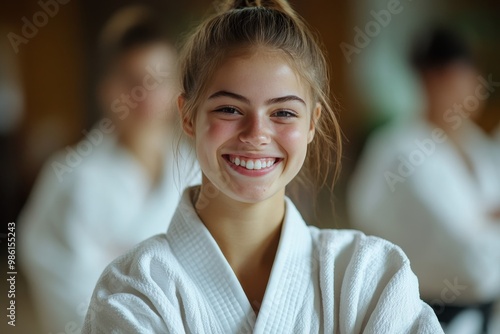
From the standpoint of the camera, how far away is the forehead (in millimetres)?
1012

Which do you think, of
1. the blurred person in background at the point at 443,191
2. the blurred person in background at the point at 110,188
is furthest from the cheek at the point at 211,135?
the blurred person in background at the point at 443,191

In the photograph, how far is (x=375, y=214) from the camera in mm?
2256

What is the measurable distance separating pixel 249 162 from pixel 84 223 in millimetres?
1058

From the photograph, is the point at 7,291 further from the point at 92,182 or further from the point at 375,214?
the point at 375,214

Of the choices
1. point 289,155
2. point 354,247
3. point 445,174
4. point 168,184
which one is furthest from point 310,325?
point 445,174

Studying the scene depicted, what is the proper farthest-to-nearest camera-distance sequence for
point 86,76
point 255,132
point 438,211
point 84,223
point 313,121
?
point 86,76, point 438,211, point 84,223, point 313,121, point 255,132

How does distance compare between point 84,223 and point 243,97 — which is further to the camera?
point 84,223

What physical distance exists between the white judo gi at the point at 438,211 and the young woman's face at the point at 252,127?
3.32 ft

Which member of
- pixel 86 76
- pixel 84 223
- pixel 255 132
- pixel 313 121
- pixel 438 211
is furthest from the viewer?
pixel 86 76

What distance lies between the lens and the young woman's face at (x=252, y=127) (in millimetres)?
1012

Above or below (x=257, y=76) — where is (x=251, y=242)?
below

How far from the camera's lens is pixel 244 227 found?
1.09 meters

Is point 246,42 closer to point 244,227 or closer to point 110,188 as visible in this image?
point 244,227

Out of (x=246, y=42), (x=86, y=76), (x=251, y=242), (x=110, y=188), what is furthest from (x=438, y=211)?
(x=86, y=76)
